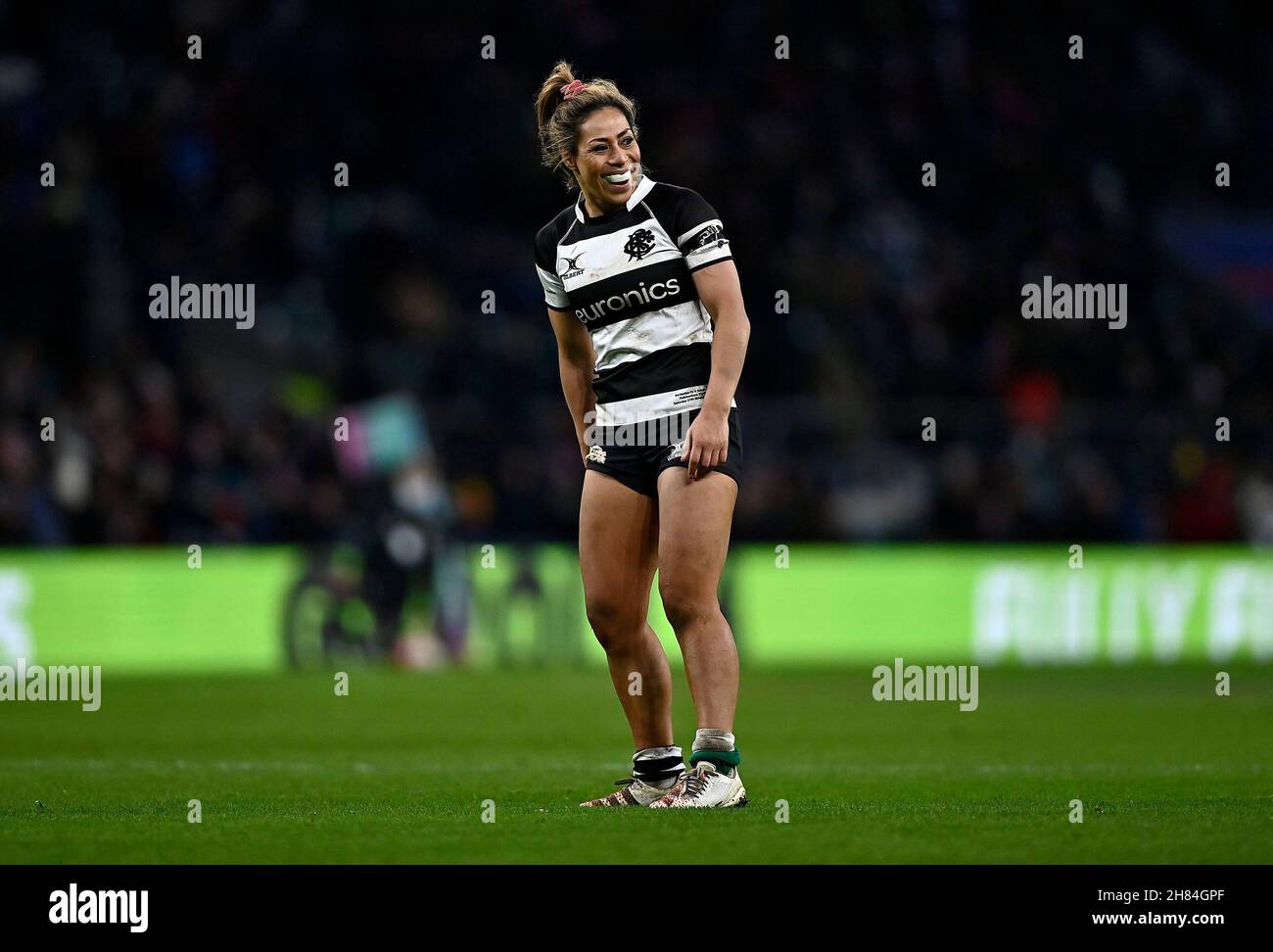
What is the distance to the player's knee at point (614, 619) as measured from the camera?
6.91 metres

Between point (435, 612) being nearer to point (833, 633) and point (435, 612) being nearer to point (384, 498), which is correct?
point (384, 498)

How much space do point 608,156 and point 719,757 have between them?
2.24m

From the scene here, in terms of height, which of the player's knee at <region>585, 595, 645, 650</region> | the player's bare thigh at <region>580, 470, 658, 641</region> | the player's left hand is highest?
the player's left hand

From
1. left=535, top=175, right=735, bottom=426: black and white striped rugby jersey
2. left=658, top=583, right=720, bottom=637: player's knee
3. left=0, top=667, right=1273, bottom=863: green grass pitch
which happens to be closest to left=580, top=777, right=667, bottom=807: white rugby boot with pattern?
left=0, top=667, right=1273, bottom=863: green grass pitch

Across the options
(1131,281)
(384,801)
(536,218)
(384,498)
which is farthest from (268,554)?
(1131,281)

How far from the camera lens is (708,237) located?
6824mm

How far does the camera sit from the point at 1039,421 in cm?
2042

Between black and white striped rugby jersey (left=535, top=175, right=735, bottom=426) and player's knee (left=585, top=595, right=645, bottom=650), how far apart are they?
674 mm

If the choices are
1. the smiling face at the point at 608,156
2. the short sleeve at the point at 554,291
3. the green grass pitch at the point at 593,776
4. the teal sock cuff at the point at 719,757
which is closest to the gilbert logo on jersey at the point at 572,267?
the short sleeve at the point at 554,291

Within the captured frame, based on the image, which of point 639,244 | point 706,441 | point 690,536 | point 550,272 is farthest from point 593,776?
point 639,244

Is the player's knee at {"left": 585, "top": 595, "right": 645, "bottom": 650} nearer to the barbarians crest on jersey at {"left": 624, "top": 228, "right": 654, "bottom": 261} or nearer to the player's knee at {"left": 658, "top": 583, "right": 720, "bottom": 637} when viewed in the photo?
the player's knee at {"left": 658, "top": 583, "right": 720, "bottom": 637}

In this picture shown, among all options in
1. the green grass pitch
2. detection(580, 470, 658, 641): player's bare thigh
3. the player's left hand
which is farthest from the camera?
detection(580, 470, 658, 641): player's bare thigh

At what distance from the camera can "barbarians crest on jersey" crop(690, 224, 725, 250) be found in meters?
6.81
